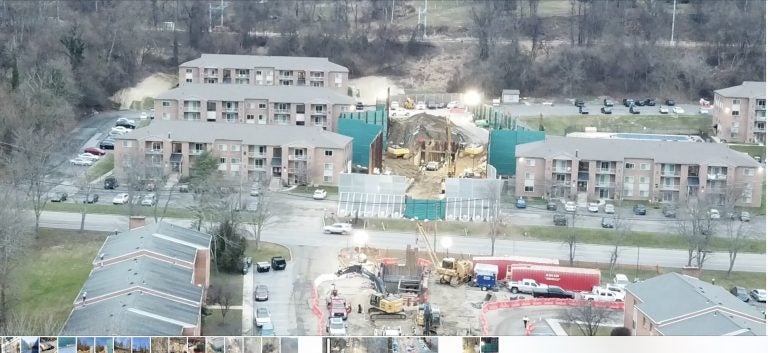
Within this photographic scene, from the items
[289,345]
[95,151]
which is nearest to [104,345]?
[289,345]

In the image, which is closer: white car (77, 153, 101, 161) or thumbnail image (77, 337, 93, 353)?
thumbnail image (77, 337, 93, 353)

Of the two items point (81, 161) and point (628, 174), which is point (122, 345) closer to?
point (81, 161)

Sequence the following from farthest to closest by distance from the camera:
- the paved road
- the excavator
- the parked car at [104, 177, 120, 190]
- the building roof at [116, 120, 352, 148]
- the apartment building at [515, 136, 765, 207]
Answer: the building roof at [116, 120, 352, 148] → the apartment building at [515, 136, 765, 207] → the parked car at [104, 177, 120, 190] → the paved road → the excavator

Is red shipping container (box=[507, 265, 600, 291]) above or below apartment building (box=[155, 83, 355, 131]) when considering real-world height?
below

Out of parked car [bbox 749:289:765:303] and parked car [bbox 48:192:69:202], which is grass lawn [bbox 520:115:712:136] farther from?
parked car [bbox 48:192:69:202]

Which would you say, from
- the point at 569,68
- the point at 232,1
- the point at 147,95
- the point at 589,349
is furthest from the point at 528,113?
the point at 589,349

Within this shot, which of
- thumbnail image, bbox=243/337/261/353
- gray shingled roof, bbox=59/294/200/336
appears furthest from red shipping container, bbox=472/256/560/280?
gray shingled roof, bbox=59/294/200/336

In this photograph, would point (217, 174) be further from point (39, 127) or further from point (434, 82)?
point (434, 82)
